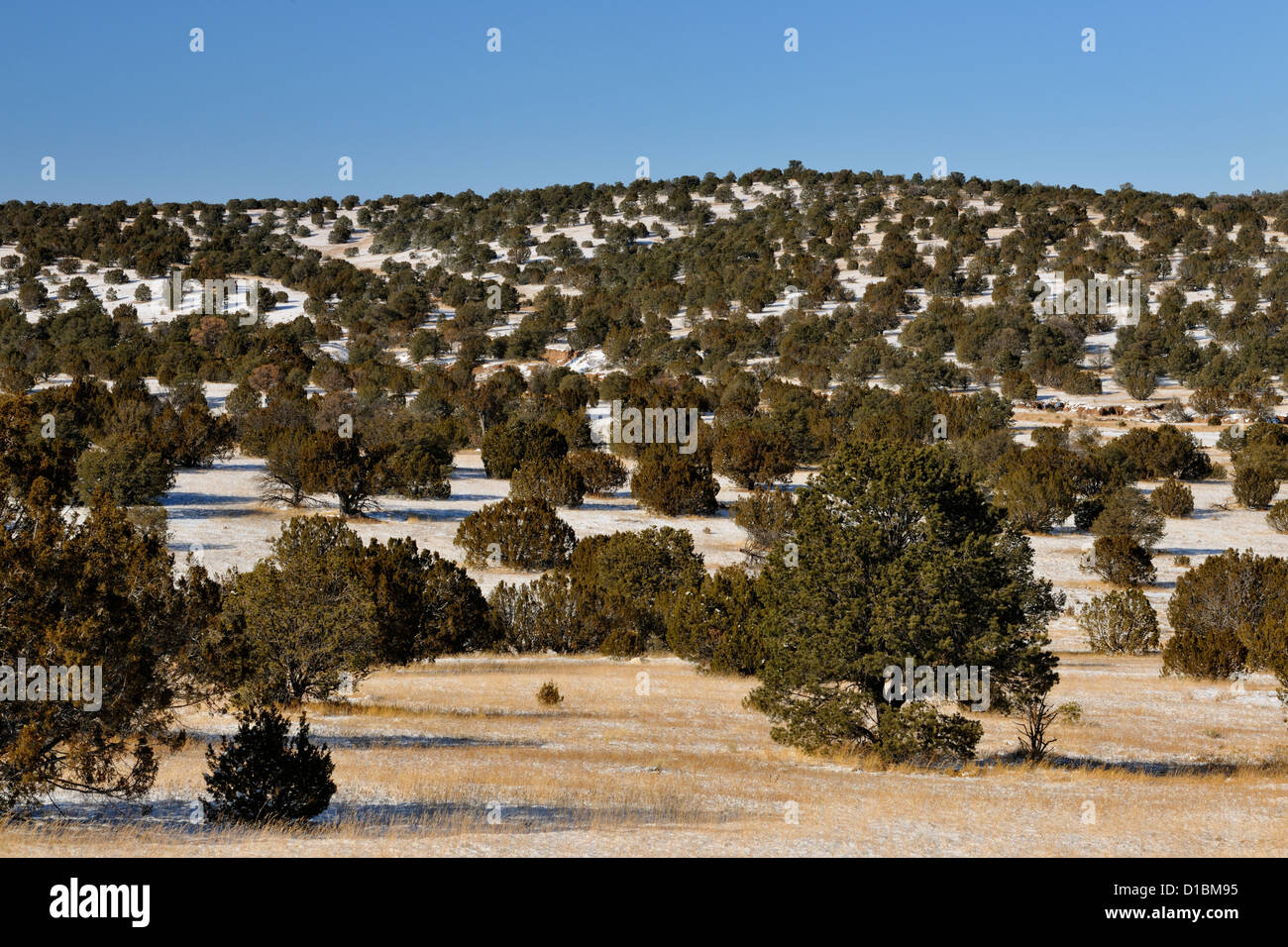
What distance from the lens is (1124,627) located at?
29719 mm

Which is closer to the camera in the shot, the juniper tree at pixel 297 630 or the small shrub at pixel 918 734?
the small shrub at pixel 918 734

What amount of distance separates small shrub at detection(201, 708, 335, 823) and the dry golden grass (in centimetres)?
32

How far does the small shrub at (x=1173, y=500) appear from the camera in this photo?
45656 mm

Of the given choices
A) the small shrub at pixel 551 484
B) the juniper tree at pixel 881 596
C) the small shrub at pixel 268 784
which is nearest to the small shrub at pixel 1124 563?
the small shrub at pixel 551 484

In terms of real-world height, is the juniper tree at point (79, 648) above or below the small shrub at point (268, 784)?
above

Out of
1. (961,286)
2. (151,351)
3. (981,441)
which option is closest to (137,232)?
(151,351)
